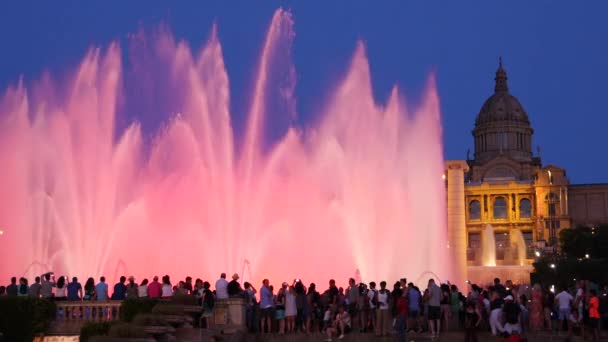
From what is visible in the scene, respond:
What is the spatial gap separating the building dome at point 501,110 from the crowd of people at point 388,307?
112008 mm

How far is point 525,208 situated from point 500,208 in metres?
2.92

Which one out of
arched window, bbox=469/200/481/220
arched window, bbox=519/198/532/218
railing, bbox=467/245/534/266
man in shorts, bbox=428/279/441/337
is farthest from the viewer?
arched window, bbox=469/200/481/220

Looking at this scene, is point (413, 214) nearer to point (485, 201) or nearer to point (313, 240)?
point (313, 240)

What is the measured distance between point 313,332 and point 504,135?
4464 inches

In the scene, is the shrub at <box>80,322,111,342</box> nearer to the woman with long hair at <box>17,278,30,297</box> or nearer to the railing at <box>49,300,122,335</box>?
the railing at <box>49,300,122,335</box>

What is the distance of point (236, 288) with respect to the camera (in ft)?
67.8

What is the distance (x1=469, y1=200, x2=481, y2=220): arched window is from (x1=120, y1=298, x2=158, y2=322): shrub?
98.3 meters

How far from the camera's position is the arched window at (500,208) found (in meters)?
115

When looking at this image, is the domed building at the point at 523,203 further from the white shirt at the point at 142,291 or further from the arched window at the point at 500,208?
the white shirt at the point at 142,291

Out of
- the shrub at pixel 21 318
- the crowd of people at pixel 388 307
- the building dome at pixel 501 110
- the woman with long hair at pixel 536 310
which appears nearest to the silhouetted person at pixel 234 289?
the crowd of people at pixel 388 307

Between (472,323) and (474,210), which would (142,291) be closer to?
(472,323)

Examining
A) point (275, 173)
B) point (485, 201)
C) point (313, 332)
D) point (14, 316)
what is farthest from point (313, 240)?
point (485, 201)

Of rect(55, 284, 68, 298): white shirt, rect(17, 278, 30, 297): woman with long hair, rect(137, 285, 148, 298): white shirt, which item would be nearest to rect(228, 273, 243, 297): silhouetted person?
rect(137, 285, 148, 298): white shirt

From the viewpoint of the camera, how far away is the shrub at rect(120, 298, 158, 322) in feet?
64.5
